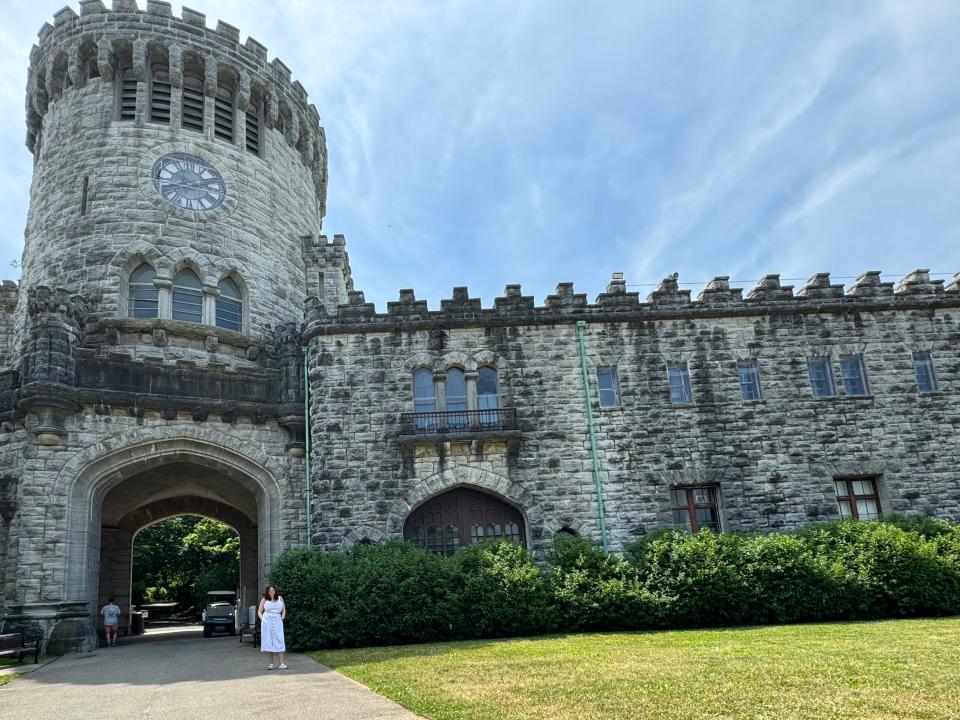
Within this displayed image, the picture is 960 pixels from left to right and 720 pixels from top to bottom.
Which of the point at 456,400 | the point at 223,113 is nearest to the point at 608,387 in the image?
the point at 456,400

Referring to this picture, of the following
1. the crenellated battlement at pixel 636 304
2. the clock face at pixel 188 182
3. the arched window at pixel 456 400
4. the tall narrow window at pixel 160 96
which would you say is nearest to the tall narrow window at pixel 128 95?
the tall narrow window at pixel 160 96

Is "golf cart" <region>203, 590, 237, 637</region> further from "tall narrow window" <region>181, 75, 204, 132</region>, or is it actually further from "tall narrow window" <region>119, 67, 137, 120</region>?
"tall narrow window" <region>119, 67, 137, 120</region>

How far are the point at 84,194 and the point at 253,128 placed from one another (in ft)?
19.0

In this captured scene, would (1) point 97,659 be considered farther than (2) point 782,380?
No

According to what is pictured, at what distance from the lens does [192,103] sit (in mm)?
23547

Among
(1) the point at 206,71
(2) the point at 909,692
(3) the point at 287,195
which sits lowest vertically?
(2) the point at 909,692

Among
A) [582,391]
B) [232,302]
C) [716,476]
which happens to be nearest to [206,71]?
[232,302]

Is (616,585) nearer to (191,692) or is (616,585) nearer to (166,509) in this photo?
(191,692)

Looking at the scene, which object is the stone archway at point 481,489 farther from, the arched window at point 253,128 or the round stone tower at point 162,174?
the arched window at point 253,128

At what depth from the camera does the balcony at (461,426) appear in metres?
18.8

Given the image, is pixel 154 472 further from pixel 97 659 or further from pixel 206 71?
pixel 206 71

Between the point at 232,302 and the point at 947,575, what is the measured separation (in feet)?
62.7

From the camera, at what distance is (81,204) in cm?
2142

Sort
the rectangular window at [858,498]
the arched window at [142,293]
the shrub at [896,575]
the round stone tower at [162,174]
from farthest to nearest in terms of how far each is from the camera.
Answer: the round stone tower at [162,174] < the arched window at [142,293] < the rectangular window at [858,498] < the shrub at [896,575]
